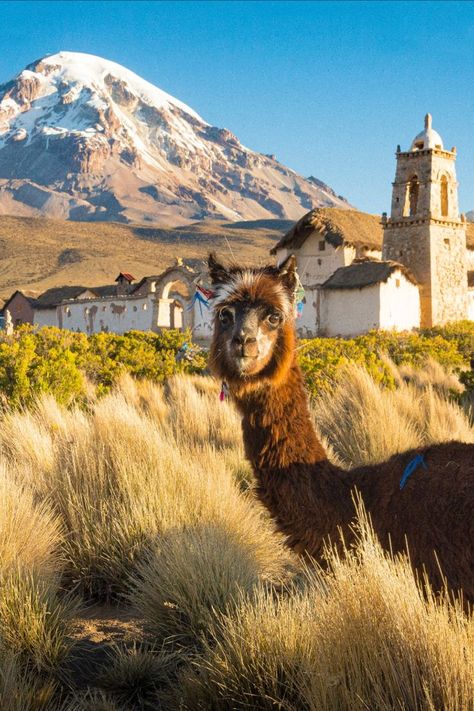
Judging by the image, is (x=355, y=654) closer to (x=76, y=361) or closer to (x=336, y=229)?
(x=76, y=361)

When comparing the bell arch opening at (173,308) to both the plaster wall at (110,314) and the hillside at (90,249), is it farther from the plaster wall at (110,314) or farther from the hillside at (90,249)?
the hillside at (90,249)

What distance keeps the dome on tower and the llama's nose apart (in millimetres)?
40178

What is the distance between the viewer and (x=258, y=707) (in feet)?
11.0

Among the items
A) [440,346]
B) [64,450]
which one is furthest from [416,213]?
[64,450]

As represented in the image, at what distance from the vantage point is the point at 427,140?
41.4 metres

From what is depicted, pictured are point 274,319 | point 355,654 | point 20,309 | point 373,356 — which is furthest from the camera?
point 20,309

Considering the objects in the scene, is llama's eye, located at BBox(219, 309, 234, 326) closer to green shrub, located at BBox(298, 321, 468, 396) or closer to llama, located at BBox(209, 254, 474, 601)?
llama, located at BBox(209, 254, 474, 601)

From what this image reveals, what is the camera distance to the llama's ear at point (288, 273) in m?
4.60

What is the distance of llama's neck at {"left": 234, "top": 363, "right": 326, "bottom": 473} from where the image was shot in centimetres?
410

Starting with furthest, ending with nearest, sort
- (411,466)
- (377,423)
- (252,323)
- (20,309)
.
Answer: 1. (20,309)
2. (377,423)
3. (252,323)
4. (411,466)

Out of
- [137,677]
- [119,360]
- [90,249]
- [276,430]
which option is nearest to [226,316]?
[276,430]

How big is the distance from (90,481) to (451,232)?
39294 millimetres

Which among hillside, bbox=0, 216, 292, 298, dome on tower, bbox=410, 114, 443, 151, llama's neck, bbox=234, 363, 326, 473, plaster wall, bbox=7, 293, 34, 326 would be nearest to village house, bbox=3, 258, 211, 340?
plaster wall, bbox=7, 293, 34, 326

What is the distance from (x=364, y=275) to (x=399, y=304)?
8.83 ft
